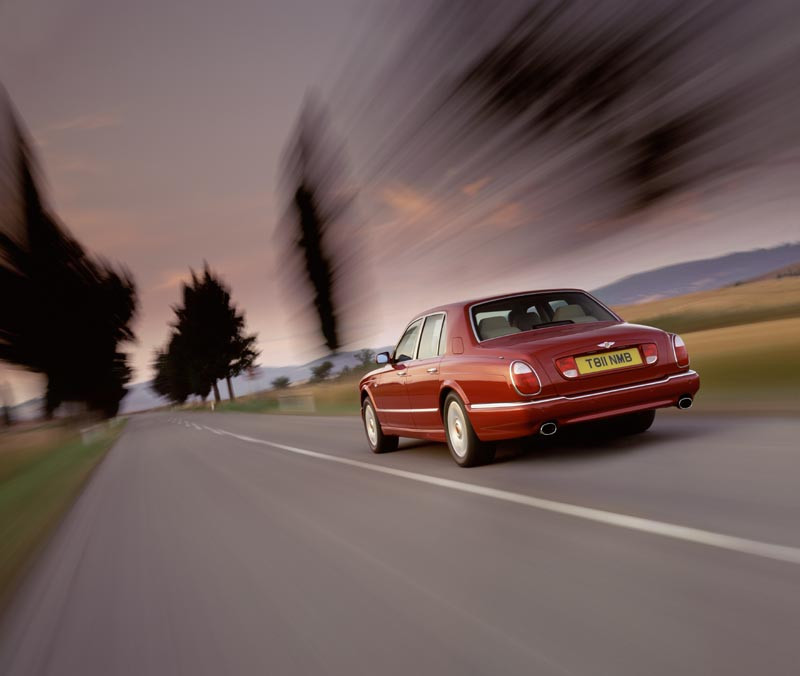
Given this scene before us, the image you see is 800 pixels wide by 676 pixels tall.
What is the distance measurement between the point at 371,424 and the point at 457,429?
293 centimetres

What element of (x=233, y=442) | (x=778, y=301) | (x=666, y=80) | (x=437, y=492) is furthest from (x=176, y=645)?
(x=233, y=442)

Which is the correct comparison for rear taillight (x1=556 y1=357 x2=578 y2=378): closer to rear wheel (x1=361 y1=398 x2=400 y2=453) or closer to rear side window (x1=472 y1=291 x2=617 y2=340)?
rear side window (x1=472 y1=291 x2=617 y2=340)

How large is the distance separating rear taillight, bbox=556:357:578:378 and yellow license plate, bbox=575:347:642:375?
4 centimetres

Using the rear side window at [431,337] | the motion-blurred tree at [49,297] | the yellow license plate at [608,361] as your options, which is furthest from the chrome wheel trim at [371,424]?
the motion-blurred tree at [49,297]

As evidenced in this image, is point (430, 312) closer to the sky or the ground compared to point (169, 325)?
closer to the ground

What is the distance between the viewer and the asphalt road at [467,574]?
8.93ft

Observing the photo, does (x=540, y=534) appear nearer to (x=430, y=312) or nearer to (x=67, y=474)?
(x=430, y=312)

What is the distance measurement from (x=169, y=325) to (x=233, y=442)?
260 feet

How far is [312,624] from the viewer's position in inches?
131

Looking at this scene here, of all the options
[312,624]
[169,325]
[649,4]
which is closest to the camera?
[312,624]

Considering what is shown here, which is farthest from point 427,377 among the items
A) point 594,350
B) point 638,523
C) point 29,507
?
point 29,507

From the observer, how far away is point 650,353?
6480 millimetres

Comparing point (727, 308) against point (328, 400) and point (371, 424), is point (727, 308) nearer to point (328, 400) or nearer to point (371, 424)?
point (371, 424)

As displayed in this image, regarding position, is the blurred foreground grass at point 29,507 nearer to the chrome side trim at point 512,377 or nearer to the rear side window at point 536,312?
the chrome side trim at point 512,377
